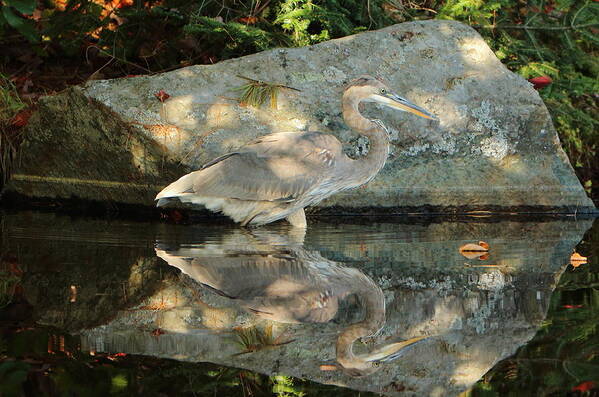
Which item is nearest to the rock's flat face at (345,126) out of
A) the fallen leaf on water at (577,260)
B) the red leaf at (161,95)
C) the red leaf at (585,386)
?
the red leaf at (161,95)

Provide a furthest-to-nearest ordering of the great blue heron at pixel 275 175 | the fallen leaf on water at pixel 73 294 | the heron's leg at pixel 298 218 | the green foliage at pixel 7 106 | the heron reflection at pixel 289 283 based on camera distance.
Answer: the green foliage at pixel 7 106 < the heron's leg at pixel 298 218 < the great blue heron at pixel 275 175 < the fallen leaf on water at pixel 73 294 < the heron reflection at pixel 289 283

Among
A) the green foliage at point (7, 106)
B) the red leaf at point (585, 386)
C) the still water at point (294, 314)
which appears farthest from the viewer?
the green foliage at point (7, 106)

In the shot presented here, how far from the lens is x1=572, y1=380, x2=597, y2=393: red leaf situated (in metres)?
3.05

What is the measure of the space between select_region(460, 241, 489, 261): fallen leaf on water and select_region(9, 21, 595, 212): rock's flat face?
1795mm

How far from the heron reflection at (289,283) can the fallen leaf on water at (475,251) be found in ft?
3.14

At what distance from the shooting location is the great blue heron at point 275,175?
22.0 ft

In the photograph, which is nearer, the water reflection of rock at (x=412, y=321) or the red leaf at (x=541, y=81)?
the water reflection of rock at (x=412, y=321)

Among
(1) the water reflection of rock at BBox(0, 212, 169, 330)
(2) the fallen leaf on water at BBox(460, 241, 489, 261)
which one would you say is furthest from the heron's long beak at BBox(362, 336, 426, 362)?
(2) the fallen leaf on water at BBox(460, 241, 489, 261)

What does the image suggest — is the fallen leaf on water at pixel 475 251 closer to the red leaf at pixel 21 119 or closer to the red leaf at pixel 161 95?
the red leaf at pixel 161 95

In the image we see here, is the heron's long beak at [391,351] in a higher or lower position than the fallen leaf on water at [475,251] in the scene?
higher

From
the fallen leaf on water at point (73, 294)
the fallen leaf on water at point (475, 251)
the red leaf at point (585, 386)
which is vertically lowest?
the fallen leaf on water at point (475, 251)

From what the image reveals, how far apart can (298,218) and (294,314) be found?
3190mm

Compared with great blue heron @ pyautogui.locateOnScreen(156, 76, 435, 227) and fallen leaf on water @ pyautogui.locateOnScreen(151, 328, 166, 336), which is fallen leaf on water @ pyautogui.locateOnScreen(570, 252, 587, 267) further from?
fallen leaf on water @ pyautogui.locateOnScreen(151, 328, 166, 336)

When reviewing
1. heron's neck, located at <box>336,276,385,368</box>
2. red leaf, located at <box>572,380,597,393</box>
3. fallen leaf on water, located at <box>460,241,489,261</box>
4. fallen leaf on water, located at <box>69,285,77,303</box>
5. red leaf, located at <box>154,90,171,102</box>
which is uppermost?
red leaf, located at <box>154,90,171,102</box>
